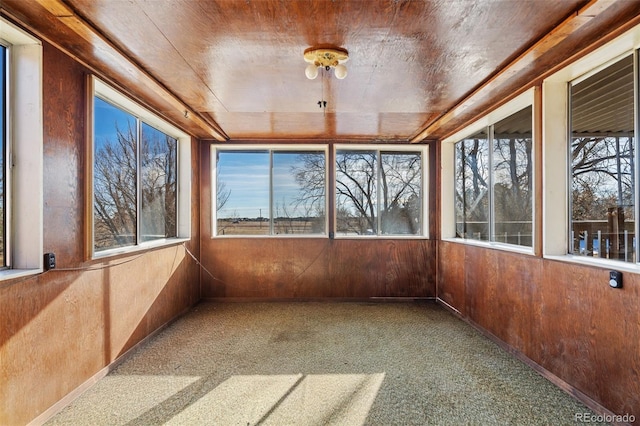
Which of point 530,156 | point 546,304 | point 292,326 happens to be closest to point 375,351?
point 292,326

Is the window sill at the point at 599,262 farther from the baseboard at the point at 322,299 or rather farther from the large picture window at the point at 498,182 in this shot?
the baseboard at the point at 322,299

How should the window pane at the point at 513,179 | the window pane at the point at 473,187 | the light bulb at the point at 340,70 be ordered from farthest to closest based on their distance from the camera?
the window pane at the point at 473,187 < the window pane at the point at 513,179 < the light bulb at the point at 340,70

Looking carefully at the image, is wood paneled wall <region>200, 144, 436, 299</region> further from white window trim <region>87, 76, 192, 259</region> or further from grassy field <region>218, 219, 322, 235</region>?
white window trim <region>87, 76, 192, 259</region>

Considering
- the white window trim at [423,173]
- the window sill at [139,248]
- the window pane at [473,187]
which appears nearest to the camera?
the window sill at [139,248]

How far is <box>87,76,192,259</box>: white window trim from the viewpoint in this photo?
2561 mm

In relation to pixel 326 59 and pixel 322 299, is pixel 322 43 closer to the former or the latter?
pixel 326 59

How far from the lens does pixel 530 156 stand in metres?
3.03

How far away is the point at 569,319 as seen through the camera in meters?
2.40

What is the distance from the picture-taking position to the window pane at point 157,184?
3582 mm

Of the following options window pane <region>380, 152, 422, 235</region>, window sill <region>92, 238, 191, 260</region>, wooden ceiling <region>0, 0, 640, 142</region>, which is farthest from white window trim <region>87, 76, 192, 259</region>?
window pane <region>380, 152, 422, 235</region>

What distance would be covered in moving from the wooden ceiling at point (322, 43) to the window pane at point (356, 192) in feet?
5.20

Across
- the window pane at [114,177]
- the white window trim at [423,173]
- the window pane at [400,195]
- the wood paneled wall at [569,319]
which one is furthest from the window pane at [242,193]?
the wood paneled wall at [569,319]

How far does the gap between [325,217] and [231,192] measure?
61.1 inches

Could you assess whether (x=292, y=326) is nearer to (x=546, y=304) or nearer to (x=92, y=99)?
(x=546, y=304)
